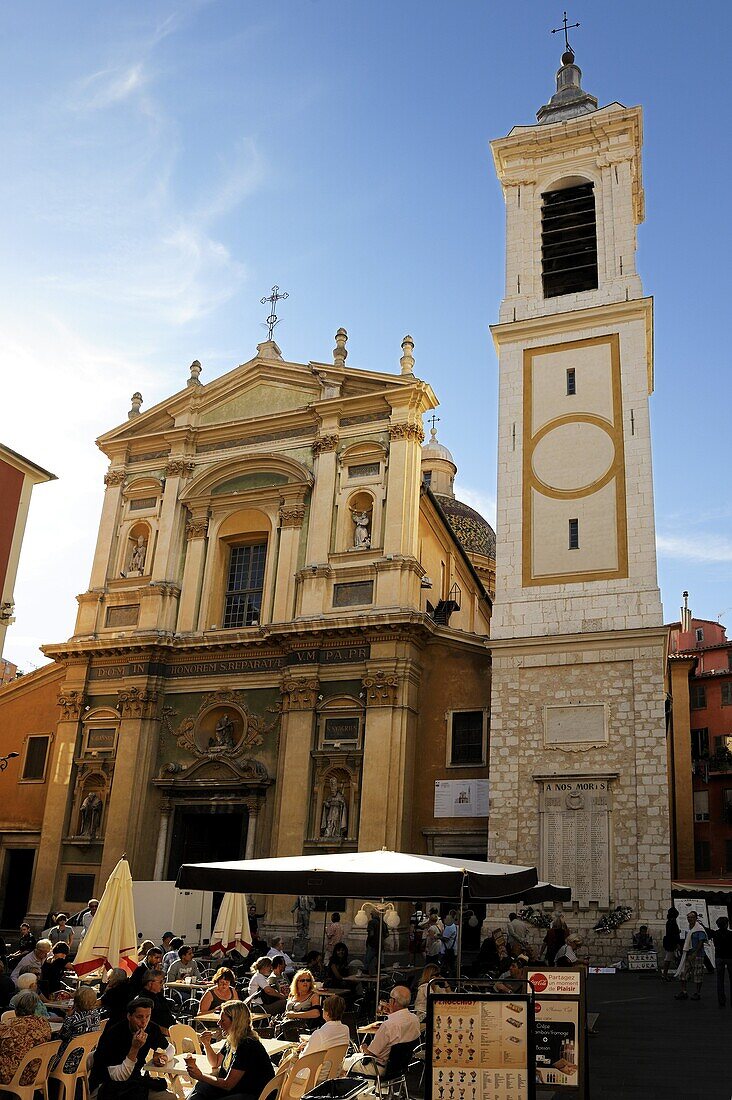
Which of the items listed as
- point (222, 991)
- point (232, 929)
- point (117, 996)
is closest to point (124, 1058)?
point (117, 996)

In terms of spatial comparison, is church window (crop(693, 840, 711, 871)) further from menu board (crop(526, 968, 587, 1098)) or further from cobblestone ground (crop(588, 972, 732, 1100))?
menu board (crop(526, 968, 587, 1098))

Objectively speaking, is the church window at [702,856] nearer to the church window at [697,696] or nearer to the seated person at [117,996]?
the church window at [697,696]

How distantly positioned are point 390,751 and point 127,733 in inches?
290

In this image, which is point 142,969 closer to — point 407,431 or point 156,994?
point 156,994

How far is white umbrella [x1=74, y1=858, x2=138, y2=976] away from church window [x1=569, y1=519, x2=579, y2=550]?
12.5 metres

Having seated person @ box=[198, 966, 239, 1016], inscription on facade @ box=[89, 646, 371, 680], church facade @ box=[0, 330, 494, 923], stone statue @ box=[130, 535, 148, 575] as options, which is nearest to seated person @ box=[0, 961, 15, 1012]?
seated person @ box=[198, 966, 239, 1016]

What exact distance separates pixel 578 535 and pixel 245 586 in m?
9.63

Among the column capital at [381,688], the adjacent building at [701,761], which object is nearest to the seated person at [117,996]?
the column capital at [381,688]

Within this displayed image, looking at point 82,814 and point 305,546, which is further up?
point 305,546

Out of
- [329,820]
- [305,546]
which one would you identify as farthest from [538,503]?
[329,820]

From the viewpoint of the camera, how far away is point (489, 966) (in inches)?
637

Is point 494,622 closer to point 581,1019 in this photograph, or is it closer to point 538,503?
point 538,503

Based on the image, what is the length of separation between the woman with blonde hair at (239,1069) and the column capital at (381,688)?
16.3m

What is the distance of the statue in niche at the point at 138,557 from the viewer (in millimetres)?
29375
